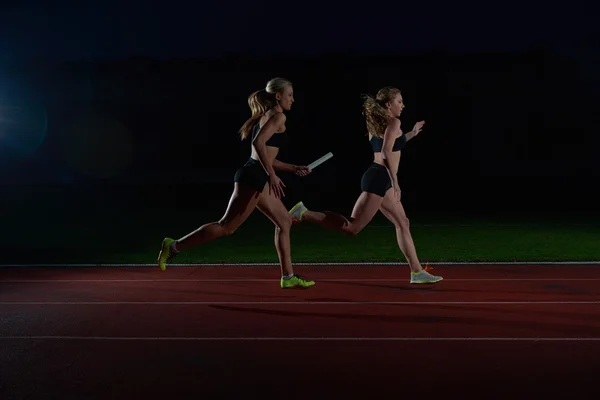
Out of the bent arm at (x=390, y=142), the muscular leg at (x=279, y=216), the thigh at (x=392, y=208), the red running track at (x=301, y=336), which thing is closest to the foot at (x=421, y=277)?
the red running track at (x=301, y=336)

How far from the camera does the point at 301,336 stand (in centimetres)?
582

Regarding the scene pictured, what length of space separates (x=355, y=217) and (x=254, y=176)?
1.12 m

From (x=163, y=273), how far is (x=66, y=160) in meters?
30.5

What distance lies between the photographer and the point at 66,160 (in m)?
38.0

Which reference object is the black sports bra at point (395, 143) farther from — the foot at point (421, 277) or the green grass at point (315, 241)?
the green grass at point (315, 241)

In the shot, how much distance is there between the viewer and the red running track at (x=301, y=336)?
4539mm

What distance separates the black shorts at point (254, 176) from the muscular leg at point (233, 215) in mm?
51

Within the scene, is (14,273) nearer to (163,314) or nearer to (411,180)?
(163,314)

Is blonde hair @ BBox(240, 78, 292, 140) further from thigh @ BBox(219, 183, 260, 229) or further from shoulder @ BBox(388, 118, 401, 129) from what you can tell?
shoulder @ BBox(388, 118, 401, 129)

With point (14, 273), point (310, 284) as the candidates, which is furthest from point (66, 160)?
point (310, 284)

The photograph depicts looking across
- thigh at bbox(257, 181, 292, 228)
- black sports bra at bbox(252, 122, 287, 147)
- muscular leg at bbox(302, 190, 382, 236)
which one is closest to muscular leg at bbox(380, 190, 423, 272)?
muscular leg at bbox(302, 190, 382, 236)

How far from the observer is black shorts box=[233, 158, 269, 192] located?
725cm

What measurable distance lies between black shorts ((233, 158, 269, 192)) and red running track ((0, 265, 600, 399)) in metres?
1.10
